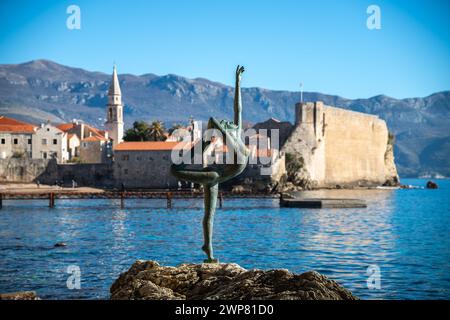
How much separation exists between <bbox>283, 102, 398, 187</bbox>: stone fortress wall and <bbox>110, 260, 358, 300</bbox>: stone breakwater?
2412 inches

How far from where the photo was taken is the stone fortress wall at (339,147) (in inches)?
2874

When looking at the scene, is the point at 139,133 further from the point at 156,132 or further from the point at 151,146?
the point at 151,146

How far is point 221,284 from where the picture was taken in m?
9.82

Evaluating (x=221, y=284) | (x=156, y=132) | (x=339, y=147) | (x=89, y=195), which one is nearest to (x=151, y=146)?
(x=156, y=132)

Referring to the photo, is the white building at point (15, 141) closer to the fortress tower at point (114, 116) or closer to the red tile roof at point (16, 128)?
the red tile roof at point (16, 128)

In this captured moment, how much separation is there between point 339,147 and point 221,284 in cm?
7334

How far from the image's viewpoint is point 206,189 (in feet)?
35.0

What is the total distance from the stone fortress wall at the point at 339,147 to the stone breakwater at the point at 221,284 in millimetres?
61276

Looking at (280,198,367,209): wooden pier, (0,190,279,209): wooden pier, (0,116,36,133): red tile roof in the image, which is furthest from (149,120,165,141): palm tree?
(280,198,367,209): wooden pier

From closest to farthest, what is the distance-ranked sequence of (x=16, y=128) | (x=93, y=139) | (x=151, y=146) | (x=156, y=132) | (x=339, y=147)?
(x=151, y=146) → (x=16, y=128) → (x=93, y=139) → (x=156, y=132) → (x=339, y=147)

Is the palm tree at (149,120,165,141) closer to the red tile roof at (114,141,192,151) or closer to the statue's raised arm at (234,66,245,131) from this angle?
the red tile roof at (114,141,192,151)

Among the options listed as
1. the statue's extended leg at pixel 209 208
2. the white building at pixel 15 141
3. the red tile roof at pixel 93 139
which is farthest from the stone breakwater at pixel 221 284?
the red tile roof at pixel 93 139

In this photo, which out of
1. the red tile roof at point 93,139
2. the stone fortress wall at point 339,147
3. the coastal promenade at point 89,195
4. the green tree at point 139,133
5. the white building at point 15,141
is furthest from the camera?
the green tree at point 139,133
